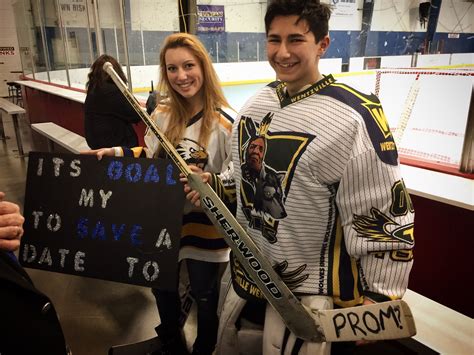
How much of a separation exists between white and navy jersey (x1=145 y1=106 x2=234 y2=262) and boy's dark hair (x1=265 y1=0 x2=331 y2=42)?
52cm

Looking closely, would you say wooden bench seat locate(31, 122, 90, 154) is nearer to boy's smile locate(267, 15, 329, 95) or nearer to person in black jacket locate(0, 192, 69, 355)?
person in black jacket locate(0, 192, 69, 355)

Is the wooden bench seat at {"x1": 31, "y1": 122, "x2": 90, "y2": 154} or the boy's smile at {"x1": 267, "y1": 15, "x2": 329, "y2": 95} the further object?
the wooden bench seat at {"x1": 31, "y1": 122, "x2": 90, "y2": 154}

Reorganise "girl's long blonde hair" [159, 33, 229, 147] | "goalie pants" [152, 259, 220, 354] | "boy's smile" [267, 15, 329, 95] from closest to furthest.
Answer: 1. "boy's smile" [267, 15, 329, 95]
2. "girl's long blonde hair" [159, 33, 229, 147]
3. "goalie pants" [152, 259, 220, 354]

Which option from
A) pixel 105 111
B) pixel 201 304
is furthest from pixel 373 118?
pixel 105 111

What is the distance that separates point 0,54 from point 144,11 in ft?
32.7

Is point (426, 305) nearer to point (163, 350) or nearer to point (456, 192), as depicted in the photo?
point (456, 192)

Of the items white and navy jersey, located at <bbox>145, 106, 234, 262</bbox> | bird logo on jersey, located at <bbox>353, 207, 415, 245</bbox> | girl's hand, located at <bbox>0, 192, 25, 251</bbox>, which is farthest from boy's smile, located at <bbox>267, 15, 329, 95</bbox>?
girl's hand, located at <bbox>0, 192, 25, 251</bbox>

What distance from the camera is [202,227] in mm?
1394

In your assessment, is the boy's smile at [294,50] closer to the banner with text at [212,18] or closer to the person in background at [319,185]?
the person in background at [319,185]

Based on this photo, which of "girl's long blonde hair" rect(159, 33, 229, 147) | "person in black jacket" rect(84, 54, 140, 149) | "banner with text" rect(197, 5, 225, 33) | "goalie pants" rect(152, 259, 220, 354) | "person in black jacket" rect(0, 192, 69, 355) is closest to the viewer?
"person in black jacket" rect(0, 192, 69, 355)

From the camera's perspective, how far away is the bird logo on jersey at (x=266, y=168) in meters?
0.88

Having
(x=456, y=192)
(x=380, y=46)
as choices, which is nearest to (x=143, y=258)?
(x=456, y=192)

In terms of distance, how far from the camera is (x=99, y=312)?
2.14 metres

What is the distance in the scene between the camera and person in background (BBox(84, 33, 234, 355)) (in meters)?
1.31
